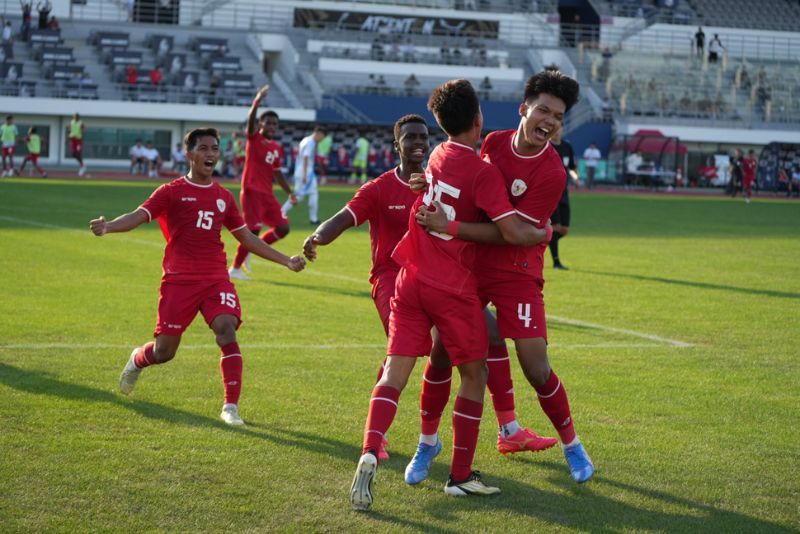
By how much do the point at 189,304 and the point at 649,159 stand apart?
142 ft

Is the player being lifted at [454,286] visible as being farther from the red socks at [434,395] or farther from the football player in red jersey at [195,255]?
the football player in red jersey at [195,255]

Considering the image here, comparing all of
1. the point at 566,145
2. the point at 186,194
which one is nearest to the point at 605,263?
the point at 566,145

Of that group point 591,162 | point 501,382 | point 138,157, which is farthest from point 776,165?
point 501,382

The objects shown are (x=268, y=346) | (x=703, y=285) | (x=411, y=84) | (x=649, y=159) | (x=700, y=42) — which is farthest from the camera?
(x=700, y=42)

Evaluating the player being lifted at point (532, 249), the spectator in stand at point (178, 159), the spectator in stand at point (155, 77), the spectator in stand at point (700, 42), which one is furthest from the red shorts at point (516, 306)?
the spectator in stand at point (700, 42)

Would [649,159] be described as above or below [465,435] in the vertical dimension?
above

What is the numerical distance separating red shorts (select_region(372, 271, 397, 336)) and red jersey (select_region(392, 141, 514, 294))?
0.87 meters

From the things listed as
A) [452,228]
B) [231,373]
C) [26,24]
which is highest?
[26,24]

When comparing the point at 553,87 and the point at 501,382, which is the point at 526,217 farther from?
the point at 501,382

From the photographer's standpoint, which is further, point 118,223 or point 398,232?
point 118,223

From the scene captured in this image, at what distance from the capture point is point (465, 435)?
5879 mm

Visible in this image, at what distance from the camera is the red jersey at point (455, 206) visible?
5688 millimetres

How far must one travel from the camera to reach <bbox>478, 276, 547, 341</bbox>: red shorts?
6.05 m

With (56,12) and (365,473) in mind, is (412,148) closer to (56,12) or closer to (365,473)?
(365,473)
